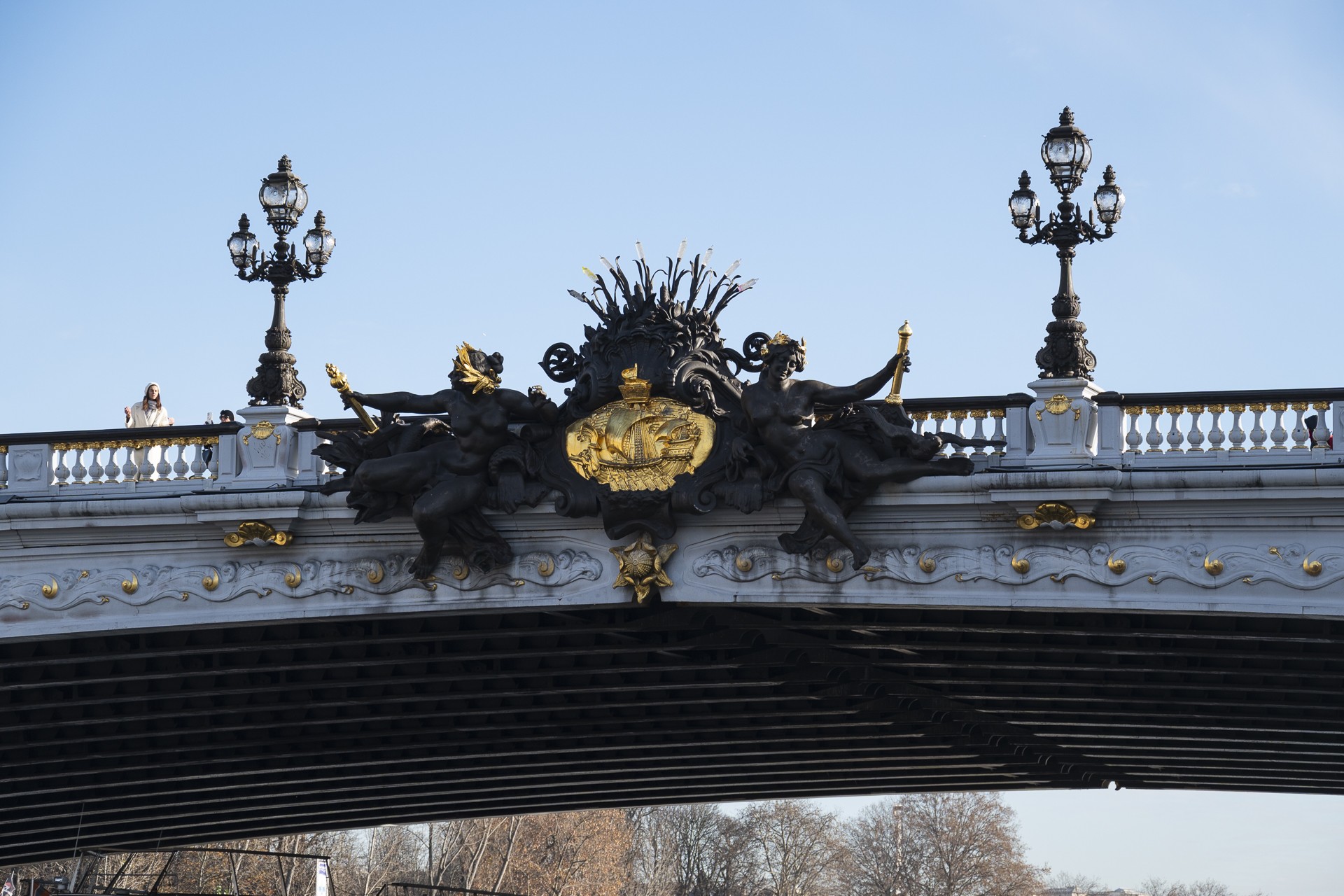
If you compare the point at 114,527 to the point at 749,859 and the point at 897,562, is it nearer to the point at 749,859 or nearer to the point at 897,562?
the point at 897,562

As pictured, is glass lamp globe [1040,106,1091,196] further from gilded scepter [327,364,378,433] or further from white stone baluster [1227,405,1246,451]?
gilded scepter [327,364,378,433]

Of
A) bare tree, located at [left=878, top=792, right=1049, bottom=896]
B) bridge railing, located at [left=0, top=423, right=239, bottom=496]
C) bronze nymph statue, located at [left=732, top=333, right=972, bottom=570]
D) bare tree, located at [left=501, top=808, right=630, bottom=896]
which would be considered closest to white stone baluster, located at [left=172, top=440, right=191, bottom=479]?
bridge railing, located at [left=0, top=423, right=239, bottom=496]

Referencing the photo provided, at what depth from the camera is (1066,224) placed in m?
25.3

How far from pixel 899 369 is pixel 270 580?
925cm

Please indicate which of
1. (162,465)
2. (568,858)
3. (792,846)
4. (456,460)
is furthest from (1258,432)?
(792,846)

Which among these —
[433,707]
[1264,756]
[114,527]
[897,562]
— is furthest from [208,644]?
[1264,756]

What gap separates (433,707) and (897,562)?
11513 millimetres

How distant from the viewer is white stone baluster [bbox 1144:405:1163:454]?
25.7 meters

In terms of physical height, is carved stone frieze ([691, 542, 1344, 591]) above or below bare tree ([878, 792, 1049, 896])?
above

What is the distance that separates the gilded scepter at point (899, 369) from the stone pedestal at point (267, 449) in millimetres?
8349

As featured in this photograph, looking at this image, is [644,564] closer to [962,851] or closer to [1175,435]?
[1175,435]

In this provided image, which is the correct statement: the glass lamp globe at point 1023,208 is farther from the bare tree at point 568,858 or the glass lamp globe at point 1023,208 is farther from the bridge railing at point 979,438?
the bare tree at point 568,858

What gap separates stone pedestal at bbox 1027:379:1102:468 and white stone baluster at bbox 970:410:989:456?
63cm

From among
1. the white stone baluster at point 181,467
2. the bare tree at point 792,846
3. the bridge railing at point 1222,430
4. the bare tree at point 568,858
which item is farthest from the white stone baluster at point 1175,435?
the bare tree at point 792,846
